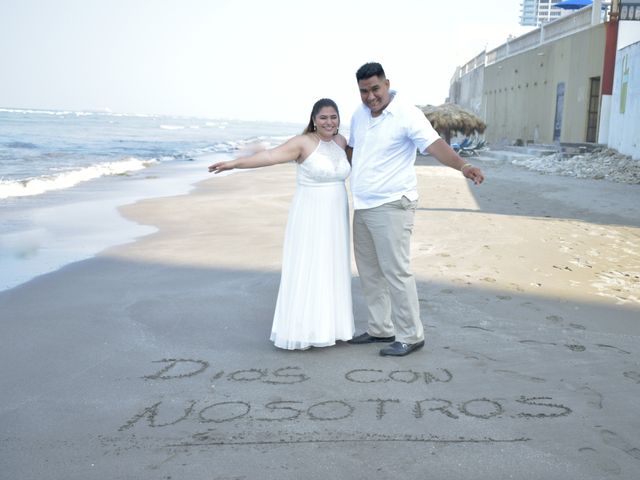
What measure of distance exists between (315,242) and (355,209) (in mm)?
327

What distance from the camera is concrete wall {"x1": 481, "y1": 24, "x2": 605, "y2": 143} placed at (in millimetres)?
20734

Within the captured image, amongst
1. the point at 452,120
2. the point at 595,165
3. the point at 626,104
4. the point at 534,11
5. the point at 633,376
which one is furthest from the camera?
the point at 534,11

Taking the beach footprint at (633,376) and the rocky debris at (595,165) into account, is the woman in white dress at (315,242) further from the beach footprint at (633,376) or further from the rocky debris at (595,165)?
the rocky debris at (595,165)

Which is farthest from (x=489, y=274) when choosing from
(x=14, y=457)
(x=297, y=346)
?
(x=14, y=457)

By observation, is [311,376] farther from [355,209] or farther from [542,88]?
[542,88]

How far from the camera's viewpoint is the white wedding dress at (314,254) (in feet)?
13.8

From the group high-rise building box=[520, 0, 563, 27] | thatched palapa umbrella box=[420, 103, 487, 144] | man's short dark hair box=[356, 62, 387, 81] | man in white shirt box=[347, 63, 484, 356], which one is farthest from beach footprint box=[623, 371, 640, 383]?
high-rise building box=[520, 0, 563, 27]

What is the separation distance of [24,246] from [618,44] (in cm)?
1724

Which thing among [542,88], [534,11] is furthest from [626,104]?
[534,11]

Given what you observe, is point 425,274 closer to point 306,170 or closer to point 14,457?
point 306,170

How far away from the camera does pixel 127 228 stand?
921 cm

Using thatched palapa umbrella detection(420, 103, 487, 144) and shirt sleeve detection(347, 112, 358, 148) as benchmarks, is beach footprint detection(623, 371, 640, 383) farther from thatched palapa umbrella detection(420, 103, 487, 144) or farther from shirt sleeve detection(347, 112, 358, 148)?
thatched palapa umbrella detection(420, 103, 487, 144)

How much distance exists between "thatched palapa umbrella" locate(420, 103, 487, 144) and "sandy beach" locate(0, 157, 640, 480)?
57.1 ft

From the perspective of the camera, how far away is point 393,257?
4.12 meters
